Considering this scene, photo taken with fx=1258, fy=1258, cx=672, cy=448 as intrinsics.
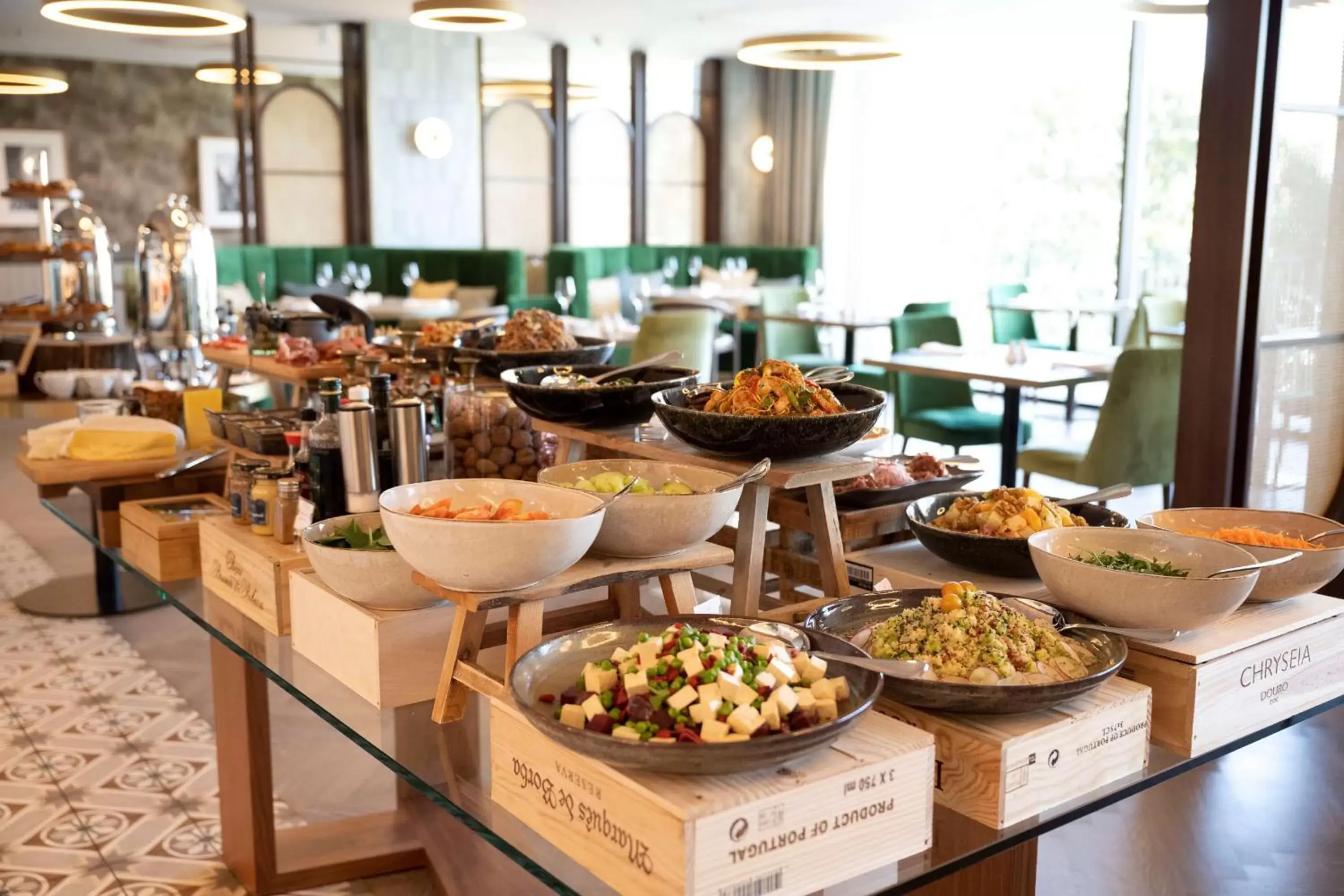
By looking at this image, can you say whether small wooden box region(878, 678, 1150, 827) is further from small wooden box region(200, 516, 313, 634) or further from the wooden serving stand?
small wooden box region(200, 516, 313, 634)

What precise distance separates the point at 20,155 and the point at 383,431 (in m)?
12.1

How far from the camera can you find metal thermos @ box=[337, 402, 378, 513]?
186 cm

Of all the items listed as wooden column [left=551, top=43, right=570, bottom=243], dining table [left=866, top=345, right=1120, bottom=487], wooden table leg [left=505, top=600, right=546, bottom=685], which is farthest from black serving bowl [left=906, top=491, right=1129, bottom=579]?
wooden column [left=551, top=43, right=570, bottom=243]

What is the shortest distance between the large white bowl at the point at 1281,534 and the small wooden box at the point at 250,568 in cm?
118

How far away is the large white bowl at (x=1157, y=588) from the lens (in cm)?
132

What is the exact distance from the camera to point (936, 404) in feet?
18.1

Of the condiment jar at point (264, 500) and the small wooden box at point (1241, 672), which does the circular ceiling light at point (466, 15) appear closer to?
the condiment jar at point (264, 500)

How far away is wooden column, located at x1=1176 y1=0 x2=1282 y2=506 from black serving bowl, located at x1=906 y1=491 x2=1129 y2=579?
54.4 inches

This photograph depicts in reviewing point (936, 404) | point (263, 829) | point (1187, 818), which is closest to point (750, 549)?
point (263, 829)

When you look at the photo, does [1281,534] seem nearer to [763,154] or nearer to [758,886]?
[758,886]

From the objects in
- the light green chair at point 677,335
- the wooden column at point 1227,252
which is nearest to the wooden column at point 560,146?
the light green chair at point 677,335

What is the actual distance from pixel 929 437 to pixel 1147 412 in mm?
1202

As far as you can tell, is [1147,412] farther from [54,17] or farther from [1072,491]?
[54,17]

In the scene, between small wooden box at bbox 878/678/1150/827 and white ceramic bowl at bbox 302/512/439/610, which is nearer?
small wooden box at bbox 878/678/1150/827
